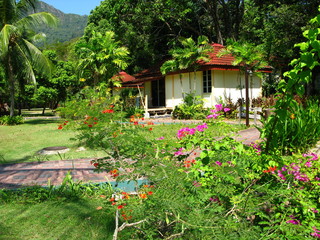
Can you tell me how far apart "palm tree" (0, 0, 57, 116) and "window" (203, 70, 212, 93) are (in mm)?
10214

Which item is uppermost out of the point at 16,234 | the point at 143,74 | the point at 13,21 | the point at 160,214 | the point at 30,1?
the point at 30,1

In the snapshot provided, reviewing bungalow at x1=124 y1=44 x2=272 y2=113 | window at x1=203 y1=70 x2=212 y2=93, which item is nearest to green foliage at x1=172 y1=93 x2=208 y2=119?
bungalow at x1=124 y1=44 x2=272 y2=113

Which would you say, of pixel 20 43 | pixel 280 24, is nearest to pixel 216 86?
pixel 280 24

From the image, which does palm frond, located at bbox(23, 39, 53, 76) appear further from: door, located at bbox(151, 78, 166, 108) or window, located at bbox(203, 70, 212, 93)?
window, located at bbox(203, 70, 212, 93)

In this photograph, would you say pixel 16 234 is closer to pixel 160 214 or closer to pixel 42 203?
pixel 42 203

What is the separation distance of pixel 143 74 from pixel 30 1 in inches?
377

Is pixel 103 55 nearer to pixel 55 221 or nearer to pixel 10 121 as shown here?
pixel 10 121

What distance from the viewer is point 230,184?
2.60 meters

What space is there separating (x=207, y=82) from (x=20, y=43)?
1235cm

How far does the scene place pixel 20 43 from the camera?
18500 mm

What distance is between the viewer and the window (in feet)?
61.0

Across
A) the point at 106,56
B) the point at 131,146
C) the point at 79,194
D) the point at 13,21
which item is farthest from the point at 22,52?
the point at 131,146

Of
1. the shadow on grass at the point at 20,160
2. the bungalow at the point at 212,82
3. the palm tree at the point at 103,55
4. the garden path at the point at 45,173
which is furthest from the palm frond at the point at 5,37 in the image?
the garden path at the point at 45,173

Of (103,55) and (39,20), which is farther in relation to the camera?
(39,20)
